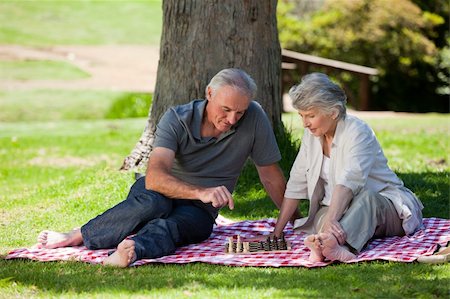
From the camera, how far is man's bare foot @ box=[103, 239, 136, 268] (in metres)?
5.04

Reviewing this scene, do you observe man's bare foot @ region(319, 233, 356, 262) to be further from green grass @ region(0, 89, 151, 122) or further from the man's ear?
green grass @ region(0, 89, 151, 122)

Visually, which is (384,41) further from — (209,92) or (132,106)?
(209,92)

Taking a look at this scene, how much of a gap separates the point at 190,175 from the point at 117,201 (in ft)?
4.99

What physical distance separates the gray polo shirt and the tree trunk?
73.0 inches

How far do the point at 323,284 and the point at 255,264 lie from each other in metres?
0.58

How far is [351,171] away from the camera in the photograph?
537 centimetres

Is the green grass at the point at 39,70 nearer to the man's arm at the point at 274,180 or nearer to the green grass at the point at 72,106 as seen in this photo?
the green grass at the point at 72,106

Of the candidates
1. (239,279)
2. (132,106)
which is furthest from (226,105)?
(132,106)

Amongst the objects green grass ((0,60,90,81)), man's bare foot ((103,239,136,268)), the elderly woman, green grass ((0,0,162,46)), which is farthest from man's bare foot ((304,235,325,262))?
green grass ((0,0,162,46))

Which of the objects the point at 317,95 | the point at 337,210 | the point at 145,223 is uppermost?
the point at 317,95

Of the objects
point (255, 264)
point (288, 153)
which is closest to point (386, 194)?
point (255, 264)

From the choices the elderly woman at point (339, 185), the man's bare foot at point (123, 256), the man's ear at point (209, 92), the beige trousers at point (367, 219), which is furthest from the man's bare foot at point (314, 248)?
the man's ear at point (209, 92)

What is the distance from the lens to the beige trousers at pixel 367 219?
207 inches

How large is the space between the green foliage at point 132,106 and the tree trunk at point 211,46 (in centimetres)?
875
